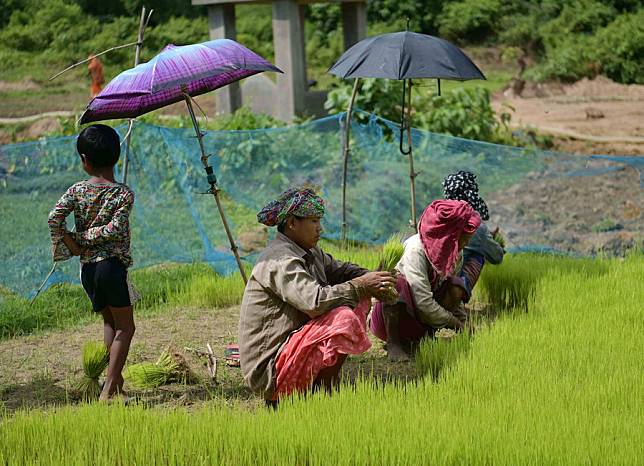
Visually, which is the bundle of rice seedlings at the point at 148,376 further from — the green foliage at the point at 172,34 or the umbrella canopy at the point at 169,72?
the green foliage at the point at 172,34

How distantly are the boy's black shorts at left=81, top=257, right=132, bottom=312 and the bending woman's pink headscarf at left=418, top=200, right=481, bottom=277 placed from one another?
1.56 m

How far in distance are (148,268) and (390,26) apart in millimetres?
15843

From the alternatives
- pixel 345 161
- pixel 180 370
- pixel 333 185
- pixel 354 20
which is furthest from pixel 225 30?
pixel 180 370

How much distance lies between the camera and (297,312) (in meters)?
4.48

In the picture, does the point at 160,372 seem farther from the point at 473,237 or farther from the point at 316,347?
the point at 473,237

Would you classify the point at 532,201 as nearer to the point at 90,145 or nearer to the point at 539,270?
the point at 539,270

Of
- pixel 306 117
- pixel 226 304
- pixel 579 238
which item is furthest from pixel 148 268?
pixel 306 117

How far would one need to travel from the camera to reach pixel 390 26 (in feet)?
72.9

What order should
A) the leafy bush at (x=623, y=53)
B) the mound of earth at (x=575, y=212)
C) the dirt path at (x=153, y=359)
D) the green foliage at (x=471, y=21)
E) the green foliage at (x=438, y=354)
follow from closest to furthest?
the green foliage at (x=438, y=354)
the dirt path at (x=153, y=359)
the mound of earth at (x=575, y=212)
the leafy bush at (x=623, y=53)
the green foliage at (x=471, y=21)

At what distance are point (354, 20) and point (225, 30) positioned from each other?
1.95 metres

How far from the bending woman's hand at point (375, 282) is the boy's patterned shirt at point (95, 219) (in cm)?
111

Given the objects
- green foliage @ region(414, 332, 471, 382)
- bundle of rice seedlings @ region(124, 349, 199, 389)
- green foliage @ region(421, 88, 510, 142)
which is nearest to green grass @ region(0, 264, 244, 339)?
bundle of rice seedlings @ region(124, 349, 199, 389)

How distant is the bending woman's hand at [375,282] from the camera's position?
14.6 ft

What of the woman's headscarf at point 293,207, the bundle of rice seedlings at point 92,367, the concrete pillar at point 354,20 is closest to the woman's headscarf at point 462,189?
the woman's headscarf at point 293,207
